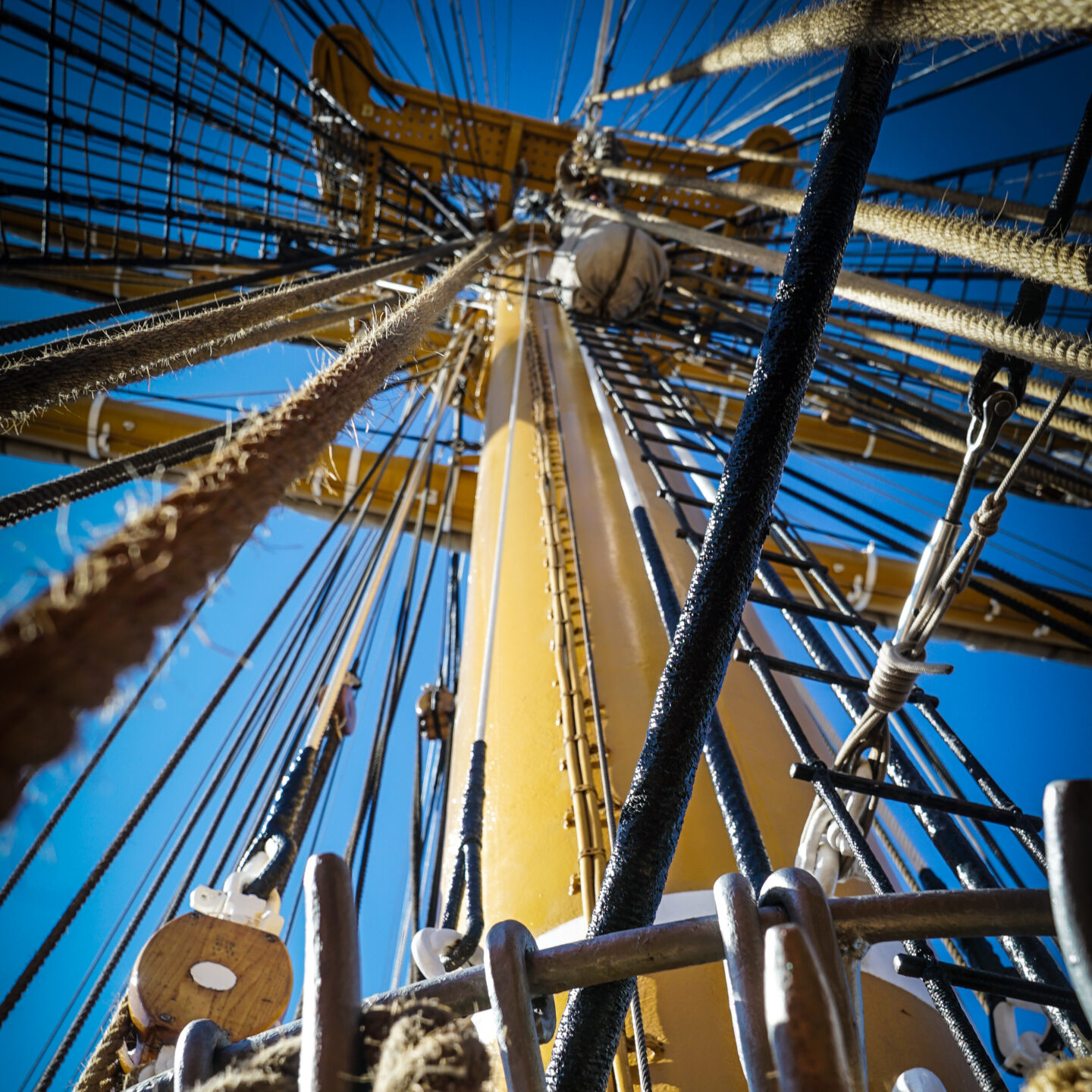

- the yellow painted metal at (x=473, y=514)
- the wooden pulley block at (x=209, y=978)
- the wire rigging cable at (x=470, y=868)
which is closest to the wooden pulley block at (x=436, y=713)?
the wire rigging cable at (x=470, y=868)

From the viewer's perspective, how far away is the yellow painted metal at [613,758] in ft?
2.90

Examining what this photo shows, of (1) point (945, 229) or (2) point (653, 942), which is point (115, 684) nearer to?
(2) point (653, 942)

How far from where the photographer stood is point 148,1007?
30.8 inches

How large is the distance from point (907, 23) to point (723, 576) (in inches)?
19.4

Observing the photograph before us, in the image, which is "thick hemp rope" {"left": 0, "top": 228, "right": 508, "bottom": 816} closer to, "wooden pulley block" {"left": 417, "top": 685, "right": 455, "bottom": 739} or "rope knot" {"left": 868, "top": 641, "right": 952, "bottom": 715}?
"rope knot" {"left": 868, "top": 641, "right": 952, "bottom": 715}

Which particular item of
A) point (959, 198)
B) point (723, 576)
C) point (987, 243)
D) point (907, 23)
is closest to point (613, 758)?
point (723, 576)

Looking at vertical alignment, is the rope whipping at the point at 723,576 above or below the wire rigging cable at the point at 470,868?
above

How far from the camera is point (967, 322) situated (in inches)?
32.5

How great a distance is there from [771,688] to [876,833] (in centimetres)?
56

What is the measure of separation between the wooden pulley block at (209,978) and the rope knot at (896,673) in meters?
0.71

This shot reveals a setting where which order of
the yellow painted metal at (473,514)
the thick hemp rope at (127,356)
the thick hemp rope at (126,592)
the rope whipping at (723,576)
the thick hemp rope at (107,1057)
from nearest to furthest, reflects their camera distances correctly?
1. the thick hemp rope at (126,592)
2. the rope whipping at (723,576)
3. the thick hemp rope at (127,356)
4. the thick hemp rope at (107,1057)
5. the yellow painted metal at (473,514)

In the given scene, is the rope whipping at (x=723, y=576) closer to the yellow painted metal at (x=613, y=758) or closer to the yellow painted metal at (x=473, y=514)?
the yellow painted metal at (x=613, y=758)

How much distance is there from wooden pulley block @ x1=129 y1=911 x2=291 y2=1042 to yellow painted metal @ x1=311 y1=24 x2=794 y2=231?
4954mm

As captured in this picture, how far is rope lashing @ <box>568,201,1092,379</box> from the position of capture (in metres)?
0.71
